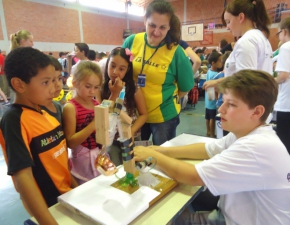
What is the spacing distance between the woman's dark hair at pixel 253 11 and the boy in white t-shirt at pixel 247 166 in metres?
0.96

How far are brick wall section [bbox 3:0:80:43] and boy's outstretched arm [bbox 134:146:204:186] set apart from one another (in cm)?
1044

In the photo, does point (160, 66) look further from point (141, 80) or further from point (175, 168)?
point (175, 168)

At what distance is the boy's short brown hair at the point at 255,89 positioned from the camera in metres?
0.99

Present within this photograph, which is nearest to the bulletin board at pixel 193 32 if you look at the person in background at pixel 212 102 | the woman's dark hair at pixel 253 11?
the person in background at pixel 212 102

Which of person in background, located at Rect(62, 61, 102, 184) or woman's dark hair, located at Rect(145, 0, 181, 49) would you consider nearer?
person in background, located at Rect(62, 61, 102, 184)

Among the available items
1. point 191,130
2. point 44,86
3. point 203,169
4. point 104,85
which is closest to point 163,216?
point 203,169

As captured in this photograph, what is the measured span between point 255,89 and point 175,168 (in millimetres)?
492

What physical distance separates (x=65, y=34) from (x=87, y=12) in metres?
1.97

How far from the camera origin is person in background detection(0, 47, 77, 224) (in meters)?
0.88

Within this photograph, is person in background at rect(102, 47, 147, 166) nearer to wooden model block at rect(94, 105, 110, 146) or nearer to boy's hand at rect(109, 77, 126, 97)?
boy's hand at rect(109, 77, 126, 97)

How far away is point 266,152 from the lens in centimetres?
90

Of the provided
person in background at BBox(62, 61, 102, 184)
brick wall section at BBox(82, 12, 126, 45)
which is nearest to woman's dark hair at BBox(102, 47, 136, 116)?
person in background at BBox(62, 61, 102, 184)

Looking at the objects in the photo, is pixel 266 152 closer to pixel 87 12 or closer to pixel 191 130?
pixel 191 130

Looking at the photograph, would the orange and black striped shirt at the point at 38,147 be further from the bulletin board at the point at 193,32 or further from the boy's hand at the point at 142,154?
the bulletin board at the point at 193,32
